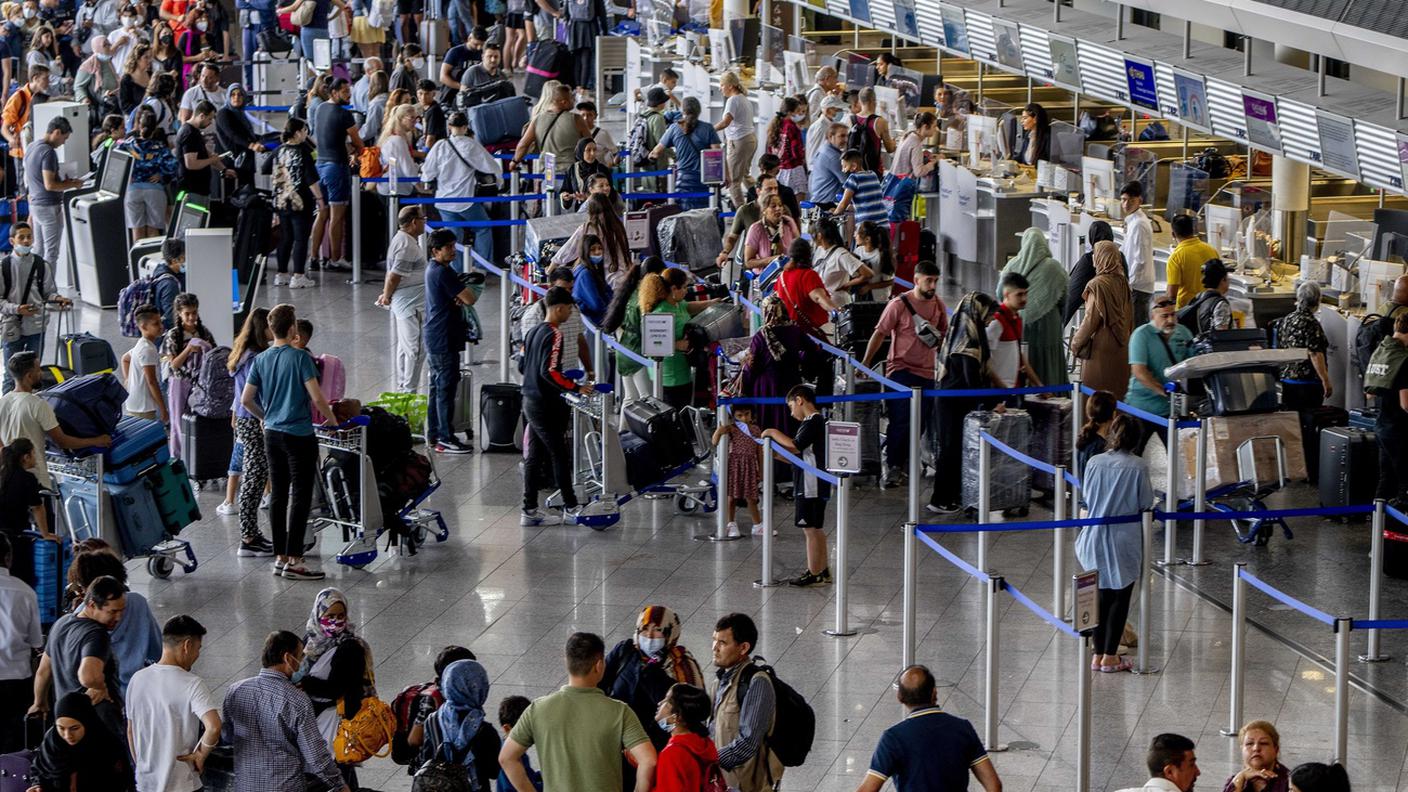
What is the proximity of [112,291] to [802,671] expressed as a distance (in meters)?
9.91

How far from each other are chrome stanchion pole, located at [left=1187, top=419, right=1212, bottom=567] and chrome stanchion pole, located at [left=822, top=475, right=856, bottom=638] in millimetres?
2017

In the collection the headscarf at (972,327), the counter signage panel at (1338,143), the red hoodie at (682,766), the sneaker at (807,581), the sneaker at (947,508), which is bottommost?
the sneaker at (807,581)

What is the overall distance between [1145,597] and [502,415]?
4.94 meters

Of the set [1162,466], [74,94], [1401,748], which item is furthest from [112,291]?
[1401,748]

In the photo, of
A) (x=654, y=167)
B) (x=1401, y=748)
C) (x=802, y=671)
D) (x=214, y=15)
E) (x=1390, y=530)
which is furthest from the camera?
(x=214, y=15)

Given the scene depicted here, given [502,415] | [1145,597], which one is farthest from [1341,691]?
[502,415]

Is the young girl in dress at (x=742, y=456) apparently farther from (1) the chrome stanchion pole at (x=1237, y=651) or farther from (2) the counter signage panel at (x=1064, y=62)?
(2) the counter signage panel at (x=1064, y=62)

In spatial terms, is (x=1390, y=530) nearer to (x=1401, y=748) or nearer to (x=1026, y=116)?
(x=1401, y=748)

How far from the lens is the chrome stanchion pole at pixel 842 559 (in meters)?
10.1

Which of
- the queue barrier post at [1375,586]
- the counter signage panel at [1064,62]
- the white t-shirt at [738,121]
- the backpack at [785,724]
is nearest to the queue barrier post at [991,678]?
the backpack at [785,724]

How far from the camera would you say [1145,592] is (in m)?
9.77

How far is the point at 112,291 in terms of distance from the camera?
17.9 metres

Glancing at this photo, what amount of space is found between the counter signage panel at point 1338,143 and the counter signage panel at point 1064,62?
4.01 metres

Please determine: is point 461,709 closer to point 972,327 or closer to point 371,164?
point 972,327
